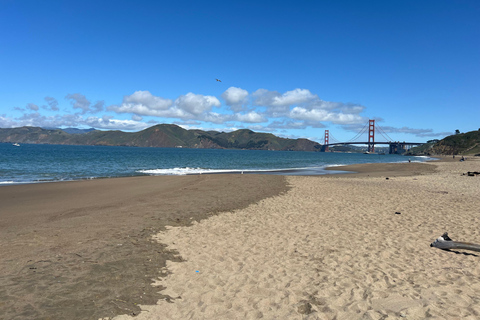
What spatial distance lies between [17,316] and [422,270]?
734cm

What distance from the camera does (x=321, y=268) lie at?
6172mm

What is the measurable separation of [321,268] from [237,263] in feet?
6.02

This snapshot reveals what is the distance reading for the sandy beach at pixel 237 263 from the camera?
15.1ft

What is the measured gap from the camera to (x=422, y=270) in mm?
5996

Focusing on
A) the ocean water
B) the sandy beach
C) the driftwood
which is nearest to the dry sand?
the sandy beach

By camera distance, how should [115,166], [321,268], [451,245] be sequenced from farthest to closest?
[115,166] < [451,245] < [321,268]

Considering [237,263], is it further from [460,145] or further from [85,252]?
[460,145]

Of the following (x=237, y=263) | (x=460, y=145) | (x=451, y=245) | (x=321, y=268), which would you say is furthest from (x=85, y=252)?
(x=460, y=145)

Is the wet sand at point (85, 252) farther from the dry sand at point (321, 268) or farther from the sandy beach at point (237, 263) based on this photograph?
the dry sand at point (321, 268)

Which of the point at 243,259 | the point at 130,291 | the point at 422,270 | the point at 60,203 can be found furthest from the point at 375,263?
the point at 60,203

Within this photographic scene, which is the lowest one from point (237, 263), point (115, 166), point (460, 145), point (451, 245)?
point (237, 263)

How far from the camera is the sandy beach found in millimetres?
4609

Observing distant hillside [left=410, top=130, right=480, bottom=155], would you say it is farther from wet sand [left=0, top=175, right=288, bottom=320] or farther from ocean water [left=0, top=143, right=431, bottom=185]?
wet sand [left=0, top=175, right=288, bottom=320]

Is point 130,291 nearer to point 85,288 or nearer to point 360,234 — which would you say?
point 85,288
